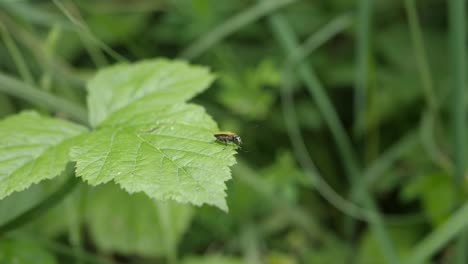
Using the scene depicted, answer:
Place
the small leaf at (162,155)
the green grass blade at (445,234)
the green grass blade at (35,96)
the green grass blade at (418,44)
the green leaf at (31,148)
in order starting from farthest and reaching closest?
the green grass blade at (418,44), the green grass blade at (445,234), the green grass blade at (35,96), the green leaf at (31,148), the small leaf at (162,155)

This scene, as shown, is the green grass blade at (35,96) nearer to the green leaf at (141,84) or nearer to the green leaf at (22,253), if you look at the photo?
the green leaf at (141,84)

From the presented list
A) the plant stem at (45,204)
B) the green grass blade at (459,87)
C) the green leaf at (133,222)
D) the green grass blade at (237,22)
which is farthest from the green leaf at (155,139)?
the green grass blade at (459,87)

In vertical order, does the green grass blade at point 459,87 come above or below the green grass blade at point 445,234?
above

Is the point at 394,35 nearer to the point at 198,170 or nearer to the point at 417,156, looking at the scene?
the point at 417,156

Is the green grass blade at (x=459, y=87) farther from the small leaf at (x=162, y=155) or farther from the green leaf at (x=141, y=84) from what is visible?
the small leaf at (x=162, y=155)

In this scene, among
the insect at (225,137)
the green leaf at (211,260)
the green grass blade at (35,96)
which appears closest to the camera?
the insect at (225,137)

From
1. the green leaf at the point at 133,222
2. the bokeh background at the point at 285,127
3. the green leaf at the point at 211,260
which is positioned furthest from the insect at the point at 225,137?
the green leaf at the point at 211,260

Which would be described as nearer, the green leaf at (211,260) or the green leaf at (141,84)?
the green leaf at (141,84)

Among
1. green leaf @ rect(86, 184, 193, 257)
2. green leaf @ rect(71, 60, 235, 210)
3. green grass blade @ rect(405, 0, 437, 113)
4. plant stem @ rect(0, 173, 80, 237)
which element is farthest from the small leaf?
green grass blade @ rect(405, 0, 437, 113)

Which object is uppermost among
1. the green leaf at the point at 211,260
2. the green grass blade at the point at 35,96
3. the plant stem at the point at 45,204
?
the green grass blade at the point at 35,96
